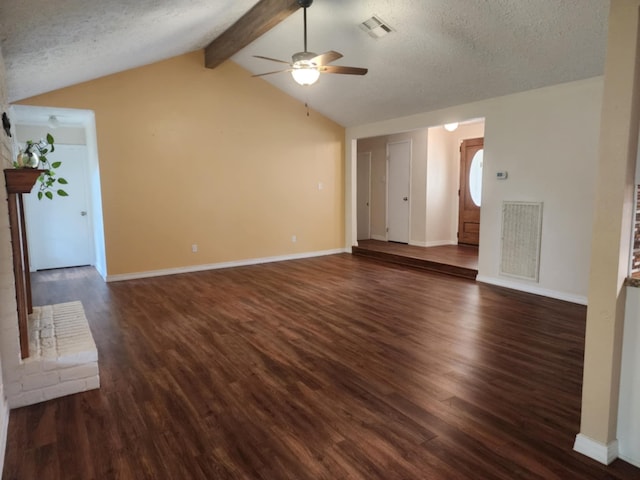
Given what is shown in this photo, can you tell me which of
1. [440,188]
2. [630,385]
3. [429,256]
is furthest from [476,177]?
[630,385]

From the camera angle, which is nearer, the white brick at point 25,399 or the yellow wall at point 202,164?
the white brick at point 25,399

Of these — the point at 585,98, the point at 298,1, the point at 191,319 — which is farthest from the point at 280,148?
the point at 585,98

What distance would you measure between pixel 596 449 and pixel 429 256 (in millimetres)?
5045

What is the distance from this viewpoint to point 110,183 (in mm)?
5672

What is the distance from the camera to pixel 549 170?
4777mm

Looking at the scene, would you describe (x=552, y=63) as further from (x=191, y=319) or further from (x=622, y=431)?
(x=191, y=319)

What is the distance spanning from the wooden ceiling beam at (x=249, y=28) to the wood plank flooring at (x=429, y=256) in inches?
163

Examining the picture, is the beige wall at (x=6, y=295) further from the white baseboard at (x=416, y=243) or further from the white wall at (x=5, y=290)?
the white baseboard at (x=416, y=243)

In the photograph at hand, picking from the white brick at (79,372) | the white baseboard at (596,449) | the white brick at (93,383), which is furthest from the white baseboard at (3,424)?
the white baseboard at (596,449)

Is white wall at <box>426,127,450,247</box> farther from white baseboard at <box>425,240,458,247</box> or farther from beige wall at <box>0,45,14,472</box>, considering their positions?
beige wall at <box>0,45,14,472</box>

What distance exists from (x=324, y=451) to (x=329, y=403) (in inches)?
18.1

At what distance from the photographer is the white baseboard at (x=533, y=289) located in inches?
181

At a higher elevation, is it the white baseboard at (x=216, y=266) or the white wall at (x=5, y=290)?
the white wall at (x=5, y=290)

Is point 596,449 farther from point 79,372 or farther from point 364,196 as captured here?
point 364,196
